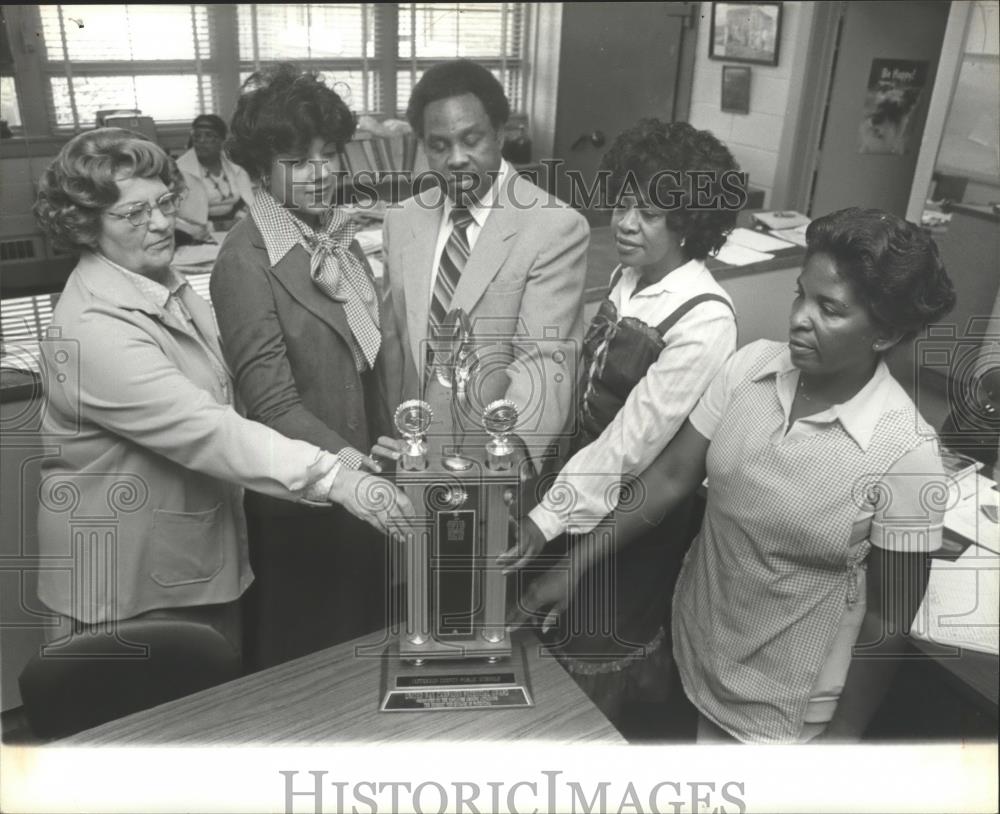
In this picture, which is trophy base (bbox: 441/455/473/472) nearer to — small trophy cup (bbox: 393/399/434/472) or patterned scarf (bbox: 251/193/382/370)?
small trophy cup (bbox: 393/399/434/472)

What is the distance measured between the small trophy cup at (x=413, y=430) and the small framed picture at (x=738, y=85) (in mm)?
1080

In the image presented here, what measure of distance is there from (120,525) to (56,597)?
0.16 metres

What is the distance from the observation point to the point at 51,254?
5.08 ft

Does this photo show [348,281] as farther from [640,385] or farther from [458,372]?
[640,385]

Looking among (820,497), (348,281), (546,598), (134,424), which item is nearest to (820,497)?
(820,497)

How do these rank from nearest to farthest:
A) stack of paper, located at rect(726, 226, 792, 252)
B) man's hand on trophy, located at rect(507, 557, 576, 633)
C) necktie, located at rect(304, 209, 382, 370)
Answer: man's hand on trophy, located at rect(507, 557, 576, 633)
necktie, located at rect(304, 209, 382, 370)
stack of paper, located at rect(726, 226, 792, 252)

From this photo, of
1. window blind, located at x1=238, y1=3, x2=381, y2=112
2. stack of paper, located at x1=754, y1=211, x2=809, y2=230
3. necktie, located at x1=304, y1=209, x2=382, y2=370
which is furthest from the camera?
stack of paper, located at x1=754, y1=211, x2=809, y2=230

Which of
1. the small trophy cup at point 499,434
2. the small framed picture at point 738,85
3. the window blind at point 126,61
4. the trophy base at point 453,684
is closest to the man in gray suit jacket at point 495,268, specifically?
the small trophy cup at point 499,434

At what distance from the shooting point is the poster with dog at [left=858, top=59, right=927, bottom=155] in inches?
61.7

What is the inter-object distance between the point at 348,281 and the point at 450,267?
17cm

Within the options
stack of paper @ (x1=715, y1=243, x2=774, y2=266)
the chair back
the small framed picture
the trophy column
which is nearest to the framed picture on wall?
the small framed picture

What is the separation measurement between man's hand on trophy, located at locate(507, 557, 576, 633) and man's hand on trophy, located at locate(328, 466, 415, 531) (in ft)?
0.73

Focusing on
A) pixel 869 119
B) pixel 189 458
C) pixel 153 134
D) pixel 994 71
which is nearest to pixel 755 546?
pixel 189 458

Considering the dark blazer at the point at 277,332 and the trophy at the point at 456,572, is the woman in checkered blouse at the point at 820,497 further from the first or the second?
the dark blazer at the point at 277,332
